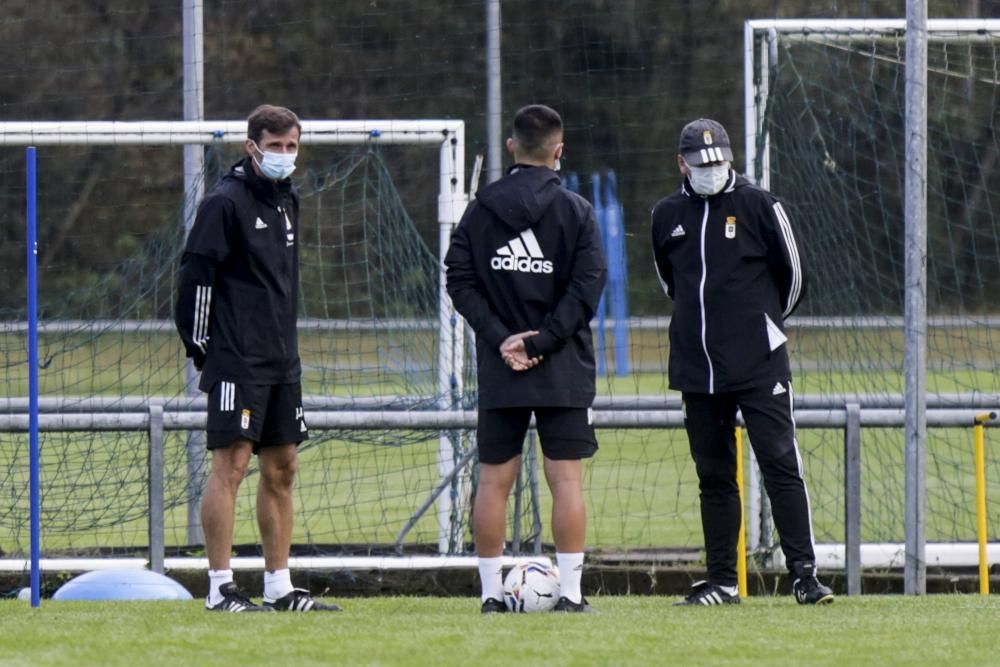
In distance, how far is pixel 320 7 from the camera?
21.2 m

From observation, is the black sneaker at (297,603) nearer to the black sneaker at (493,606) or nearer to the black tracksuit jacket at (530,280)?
the black sneaker at (493,606)

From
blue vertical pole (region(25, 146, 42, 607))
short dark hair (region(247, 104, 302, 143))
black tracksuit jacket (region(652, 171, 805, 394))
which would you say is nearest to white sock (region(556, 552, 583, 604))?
black tracksuit jacket (region(652, 171, 805, 394))

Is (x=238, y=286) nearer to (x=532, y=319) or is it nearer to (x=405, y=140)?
(x=532, y=319)

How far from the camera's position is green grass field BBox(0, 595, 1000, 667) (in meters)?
5.57

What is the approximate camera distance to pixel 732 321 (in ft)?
23.3

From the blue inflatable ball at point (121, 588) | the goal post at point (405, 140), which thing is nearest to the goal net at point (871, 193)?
the goal post at point (405, 140)

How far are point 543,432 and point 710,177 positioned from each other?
1.22m

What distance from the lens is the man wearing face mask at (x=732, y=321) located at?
7.11 m

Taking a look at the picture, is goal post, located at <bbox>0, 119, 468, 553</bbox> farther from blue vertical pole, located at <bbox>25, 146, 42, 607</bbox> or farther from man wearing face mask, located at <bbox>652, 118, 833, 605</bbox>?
man wearing face mask, located at <bbox>652, 118, 833, 605</bbox>

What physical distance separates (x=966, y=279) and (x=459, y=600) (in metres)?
7.18

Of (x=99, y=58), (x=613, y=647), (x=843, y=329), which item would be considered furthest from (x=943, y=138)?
(x=99, y=58)

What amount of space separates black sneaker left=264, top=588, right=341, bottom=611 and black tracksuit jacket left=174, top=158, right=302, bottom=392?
33.7 inches

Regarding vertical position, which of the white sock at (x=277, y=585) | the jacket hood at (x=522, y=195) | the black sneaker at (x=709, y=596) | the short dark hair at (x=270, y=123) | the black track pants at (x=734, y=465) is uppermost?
the short dark hair at (x=270, y=123)

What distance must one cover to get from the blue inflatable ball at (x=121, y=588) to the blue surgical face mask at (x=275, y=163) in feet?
6.80
